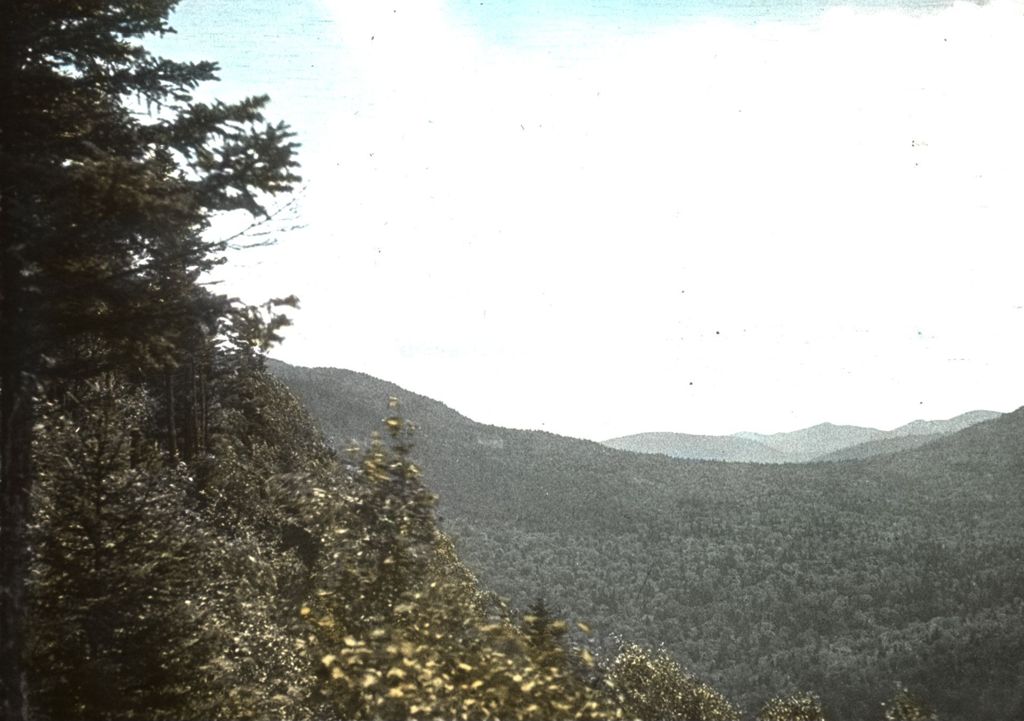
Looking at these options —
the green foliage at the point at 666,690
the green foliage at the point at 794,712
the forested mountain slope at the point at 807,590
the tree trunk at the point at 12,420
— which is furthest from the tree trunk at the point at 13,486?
the forested mountain slope at the point at 807,590

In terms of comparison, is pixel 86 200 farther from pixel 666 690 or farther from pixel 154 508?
pixel 666 690

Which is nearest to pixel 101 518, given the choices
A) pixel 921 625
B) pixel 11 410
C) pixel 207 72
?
pixel 11 410

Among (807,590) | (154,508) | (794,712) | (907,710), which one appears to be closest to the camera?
(154,508)

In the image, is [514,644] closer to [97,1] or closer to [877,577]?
[97,1]

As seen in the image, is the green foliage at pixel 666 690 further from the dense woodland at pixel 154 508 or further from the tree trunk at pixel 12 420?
the tree trunk at pixel 12 420

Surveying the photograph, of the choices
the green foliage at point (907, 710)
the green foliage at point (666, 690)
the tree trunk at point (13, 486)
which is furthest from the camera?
the green foliage at point (666, 690)

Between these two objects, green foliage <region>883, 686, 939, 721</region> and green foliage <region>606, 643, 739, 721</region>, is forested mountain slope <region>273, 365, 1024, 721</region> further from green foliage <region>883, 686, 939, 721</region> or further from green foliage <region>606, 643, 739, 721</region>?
green foliage <region>883, 686, 939, 721</region>

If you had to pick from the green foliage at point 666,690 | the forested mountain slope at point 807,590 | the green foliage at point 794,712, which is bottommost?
the forested mountain slope at point 807,590

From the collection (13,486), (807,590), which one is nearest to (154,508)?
(13,486)
